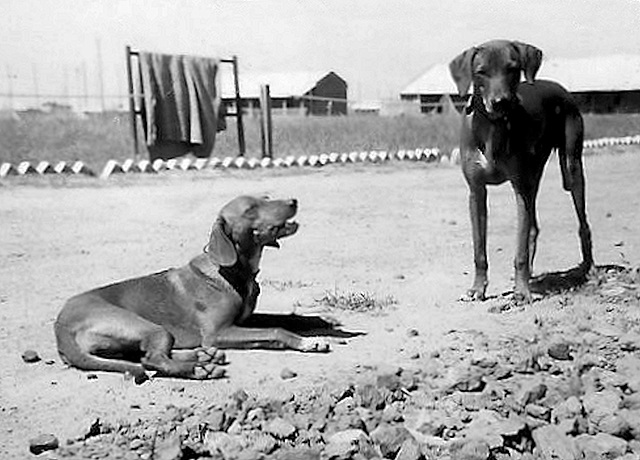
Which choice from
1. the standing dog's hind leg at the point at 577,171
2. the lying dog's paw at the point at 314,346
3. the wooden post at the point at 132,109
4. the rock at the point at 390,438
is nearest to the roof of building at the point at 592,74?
the wooden post at the point at 132,109

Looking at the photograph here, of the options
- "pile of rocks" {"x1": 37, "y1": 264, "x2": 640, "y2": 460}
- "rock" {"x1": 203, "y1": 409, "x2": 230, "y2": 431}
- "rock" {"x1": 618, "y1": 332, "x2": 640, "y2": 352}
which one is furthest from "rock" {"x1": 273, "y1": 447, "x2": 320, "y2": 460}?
"rock" {"x1": 618, "y1": 332, "x2": 640, "y2": 352}

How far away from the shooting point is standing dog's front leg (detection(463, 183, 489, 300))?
7.03 meters

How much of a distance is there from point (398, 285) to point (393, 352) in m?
2.01

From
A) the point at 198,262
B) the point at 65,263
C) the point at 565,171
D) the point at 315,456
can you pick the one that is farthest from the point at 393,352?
the point at 65,263

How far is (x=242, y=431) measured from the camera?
4180 millimetres

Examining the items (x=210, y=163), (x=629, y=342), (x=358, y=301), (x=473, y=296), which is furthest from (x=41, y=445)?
(x=210, y=163)

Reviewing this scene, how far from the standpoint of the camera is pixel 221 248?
5.76 meters

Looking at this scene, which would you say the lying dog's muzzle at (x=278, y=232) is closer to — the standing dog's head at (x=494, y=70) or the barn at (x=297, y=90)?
the standing dog's head at (x=494, y=70)

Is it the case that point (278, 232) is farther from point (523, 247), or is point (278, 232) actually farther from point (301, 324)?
point (523, 247)

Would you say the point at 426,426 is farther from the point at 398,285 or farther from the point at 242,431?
the point at 398,285

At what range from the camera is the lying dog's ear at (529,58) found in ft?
21.5

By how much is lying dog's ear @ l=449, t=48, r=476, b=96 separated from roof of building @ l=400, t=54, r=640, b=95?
115ft

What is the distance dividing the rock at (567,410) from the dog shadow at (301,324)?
1.88m

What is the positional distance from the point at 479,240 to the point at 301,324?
69.9 inches
